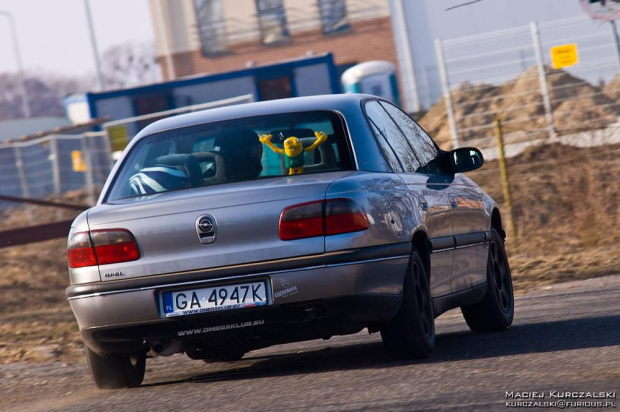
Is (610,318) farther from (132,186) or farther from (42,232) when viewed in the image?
(42,232)

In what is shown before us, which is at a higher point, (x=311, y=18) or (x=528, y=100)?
(x=311, y=18)

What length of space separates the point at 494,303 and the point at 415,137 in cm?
121

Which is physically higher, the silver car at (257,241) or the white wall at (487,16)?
the white wall at (487,16)

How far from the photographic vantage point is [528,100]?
Answer: 25.1m

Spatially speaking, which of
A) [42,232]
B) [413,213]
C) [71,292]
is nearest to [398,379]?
[413,213]

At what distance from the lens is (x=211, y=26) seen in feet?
176

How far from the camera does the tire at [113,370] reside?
6934 millimetres

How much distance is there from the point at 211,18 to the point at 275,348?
45746 mm

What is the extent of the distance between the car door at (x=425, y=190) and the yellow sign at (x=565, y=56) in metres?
13.6

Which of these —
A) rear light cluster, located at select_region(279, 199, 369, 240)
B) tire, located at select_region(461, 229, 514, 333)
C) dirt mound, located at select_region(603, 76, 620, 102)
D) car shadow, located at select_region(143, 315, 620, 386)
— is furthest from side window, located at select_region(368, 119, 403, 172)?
dirt mound, located at select_region(603, 76, 620, 102)

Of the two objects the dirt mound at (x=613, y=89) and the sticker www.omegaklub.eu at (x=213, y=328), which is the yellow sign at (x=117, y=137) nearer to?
the dirt mound at (x=613, y=89)

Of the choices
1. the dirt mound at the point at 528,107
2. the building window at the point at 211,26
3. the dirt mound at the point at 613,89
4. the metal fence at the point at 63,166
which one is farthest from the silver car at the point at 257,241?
the building window at the point at 211,26

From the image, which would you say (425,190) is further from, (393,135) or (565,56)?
(565,56)

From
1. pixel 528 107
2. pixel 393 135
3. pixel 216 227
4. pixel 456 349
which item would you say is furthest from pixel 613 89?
pixel 216 227
